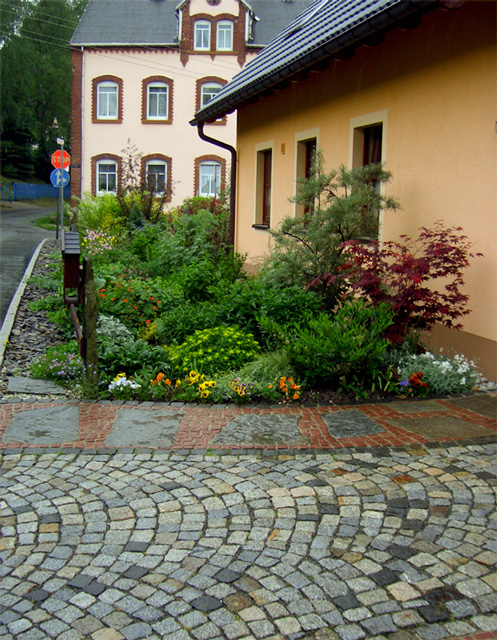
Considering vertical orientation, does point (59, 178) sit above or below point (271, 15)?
below

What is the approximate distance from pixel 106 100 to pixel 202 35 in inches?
219

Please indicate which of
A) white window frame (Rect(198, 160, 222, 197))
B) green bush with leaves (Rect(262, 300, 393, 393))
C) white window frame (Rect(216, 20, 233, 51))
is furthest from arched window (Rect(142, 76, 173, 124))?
green bush with leaves (Rect(262, 300, 393, 393))

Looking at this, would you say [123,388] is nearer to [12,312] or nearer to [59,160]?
[12,312]

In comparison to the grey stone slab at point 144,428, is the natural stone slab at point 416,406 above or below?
above

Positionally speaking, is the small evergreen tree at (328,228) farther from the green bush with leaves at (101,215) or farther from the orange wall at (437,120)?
the green bush with leaves at (101,215)

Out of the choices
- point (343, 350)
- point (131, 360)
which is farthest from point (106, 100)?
point (343, 350)

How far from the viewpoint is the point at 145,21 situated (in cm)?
3294

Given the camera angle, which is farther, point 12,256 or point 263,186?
point 12,256

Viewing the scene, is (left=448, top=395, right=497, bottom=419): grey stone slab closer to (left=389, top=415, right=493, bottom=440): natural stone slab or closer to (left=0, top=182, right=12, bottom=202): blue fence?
(left=389, top=415, right=493, bottom=440): natural stone slab

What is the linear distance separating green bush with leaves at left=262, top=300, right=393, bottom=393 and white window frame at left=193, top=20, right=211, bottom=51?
28685 millimetres

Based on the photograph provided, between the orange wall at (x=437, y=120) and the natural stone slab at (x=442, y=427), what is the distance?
1.34m

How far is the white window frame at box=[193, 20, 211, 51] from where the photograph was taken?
3212 cm

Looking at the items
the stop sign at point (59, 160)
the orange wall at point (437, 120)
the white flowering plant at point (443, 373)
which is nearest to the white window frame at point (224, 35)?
the stop sign at point (59, 160)

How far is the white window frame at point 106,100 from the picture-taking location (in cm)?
3209
